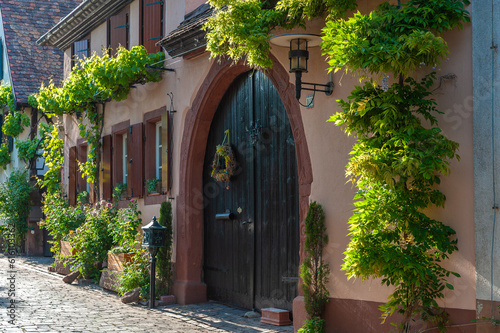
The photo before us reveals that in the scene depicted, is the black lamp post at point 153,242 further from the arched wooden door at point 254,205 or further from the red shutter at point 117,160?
the red shutter at point 117,160

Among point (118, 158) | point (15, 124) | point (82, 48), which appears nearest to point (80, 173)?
point (118, 158)

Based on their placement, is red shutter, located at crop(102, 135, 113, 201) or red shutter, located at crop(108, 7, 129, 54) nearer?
red shutter, located at crop(108, 7, 129, 54)

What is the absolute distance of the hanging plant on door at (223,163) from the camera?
9.20 metres

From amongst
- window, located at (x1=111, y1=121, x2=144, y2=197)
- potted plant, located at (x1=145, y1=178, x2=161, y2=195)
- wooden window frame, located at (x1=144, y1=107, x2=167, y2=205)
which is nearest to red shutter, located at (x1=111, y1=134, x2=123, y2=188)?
window, located at (x1=111, y1=121, x2=144, y2=197)

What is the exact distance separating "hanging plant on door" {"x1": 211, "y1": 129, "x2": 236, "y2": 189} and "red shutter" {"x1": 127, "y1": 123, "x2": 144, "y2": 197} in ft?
7.90

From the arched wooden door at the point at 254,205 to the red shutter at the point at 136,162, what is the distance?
1.86m

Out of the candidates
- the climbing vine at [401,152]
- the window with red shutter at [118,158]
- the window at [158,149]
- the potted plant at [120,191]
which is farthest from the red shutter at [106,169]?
the climbing vine at [401,152]

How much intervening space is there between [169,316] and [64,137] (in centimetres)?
874

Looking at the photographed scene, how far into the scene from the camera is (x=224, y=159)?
9336mm

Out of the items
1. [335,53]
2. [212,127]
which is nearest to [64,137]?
[212,127]

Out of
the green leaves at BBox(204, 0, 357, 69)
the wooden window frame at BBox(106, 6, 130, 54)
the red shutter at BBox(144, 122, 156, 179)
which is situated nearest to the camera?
the green leaves at BBox(204, 0, 357, 69)

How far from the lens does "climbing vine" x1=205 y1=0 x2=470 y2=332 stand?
5121mm

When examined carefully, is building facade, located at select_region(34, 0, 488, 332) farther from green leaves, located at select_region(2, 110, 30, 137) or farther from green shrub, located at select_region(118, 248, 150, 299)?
green leaves, located at select_region(2, 110, 30, 137)

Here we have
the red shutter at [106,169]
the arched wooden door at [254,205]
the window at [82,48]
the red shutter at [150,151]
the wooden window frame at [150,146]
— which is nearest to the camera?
the arched wooden door at [254,205]
